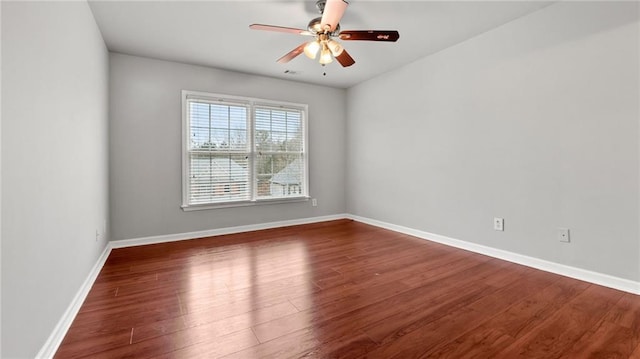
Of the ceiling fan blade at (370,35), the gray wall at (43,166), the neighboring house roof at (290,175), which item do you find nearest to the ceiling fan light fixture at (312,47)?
the ceiling fan blade at (370,35)

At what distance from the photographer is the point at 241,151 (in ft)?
14.2

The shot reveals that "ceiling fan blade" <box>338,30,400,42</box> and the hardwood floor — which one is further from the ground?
"ceiling fan blade" <box>338,30,400,42</box>

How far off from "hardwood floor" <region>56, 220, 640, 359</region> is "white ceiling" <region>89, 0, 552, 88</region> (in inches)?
95.5

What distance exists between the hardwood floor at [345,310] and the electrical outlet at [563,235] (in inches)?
13.0

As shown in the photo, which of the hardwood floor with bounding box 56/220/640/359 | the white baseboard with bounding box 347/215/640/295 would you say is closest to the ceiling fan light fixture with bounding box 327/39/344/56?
the hardwood floor with bounding box 56/220/640/359

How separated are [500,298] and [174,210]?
3794mm

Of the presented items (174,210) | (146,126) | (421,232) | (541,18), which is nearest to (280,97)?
(146,126)

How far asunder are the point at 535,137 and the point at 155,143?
4.36 meters

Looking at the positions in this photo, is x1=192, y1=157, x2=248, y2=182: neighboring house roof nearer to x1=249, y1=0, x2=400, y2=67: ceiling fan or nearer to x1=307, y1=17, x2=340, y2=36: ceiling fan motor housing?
x1=249, y1=0, x2=400, y2=67: ceiling fan

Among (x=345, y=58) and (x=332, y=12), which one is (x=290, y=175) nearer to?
(x=345, y=58)

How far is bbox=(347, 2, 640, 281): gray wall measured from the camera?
2260 mm

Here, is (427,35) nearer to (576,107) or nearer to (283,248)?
(576,107)

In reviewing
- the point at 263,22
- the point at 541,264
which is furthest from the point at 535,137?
the point at 263,22

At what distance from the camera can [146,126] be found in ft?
12.1
